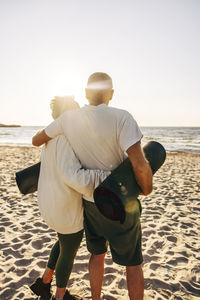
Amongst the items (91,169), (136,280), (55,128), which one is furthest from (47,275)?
(55,128)

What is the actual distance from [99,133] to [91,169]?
0.27m

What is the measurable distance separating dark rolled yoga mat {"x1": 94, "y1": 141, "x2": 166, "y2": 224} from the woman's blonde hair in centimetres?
64

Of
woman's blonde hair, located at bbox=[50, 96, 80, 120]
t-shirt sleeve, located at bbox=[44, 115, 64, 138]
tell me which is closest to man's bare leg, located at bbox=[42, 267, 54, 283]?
t-shirt sleeve, located at bbox=[44, 115, 64, 138]

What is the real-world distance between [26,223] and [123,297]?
2244 mm

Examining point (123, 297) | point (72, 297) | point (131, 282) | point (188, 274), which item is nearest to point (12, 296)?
point (72, 297)

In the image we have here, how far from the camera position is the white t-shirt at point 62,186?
1427 millimetres

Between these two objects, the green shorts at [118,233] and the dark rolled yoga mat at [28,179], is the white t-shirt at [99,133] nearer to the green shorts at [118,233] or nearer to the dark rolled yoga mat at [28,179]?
the green shorts at [118,233]

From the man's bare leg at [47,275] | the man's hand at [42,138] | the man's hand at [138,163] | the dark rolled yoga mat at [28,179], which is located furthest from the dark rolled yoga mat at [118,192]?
the man's bare leg at [47,275]

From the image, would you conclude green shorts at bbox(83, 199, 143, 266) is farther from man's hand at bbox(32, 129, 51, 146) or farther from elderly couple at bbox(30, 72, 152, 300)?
man's hand at bbox(32, 129, 51, 146)

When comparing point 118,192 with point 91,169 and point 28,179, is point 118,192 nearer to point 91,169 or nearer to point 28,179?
point 91,169

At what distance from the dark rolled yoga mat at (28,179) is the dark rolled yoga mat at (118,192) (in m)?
0.65

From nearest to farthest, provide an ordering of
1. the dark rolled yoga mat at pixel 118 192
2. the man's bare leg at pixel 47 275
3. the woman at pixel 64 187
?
the dark rolled yoga mat at pixel 118 192
the woman at pixel 64 187
the man's bare leg at pixel 47 275

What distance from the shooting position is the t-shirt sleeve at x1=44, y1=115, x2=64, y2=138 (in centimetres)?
149

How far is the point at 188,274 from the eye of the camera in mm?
2514
